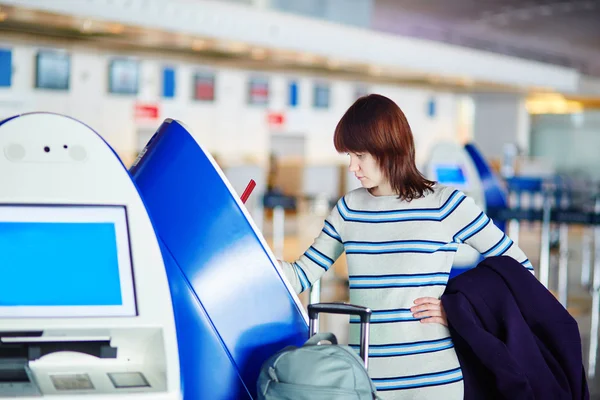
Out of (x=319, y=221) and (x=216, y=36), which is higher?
(x=216, y=36)

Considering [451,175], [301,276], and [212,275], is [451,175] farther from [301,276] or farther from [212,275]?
[212,275]

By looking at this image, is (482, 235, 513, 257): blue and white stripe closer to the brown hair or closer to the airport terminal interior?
the airport terminal interior

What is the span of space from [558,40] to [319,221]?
6007 mm

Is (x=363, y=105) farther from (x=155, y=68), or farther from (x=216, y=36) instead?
(x=155, y=68)

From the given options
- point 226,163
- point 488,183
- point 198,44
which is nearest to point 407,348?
point 488,183

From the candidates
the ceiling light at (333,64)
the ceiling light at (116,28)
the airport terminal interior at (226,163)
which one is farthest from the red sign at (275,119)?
the ceiling light at (116,28)

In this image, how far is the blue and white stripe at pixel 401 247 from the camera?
76.4 inches

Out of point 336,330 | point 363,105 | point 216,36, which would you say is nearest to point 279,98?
point 216,36

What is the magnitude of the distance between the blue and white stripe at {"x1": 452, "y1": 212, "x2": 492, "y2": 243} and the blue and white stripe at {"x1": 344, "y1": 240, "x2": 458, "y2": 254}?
3 cm

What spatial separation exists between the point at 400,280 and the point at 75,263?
73cm

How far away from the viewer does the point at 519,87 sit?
544 inches

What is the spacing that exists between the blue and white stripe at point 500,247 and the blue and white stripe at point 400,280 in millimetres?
115

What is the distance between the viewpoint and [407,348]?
6.40ft

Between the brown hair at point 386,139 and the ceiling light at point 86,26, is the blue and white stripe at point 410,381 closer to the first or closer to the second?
the brown hair at point 386,139
